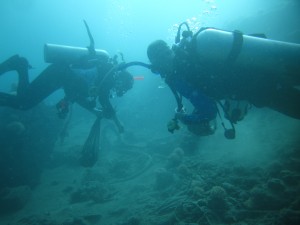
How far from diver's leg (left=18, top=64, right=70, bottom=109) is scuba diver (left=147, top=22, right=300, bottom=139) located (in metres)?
3.46

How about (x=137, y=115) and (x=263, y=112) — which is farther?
(x=137, y=115)

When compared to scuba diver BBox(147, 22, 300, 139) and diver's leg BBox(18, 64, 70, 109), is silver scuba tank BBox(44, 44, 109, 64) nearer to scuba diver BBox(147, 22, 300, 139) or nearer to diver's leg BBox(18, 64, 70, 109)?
diver's leg BBox(18, 64, 70, 109)

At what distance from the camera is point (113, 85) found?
280 inches

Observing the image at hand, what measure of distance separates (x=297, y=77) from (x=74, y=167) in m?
11.9

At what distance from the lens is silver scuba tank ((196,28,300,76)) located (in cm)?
457

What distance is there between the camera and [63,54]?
23.8 feet

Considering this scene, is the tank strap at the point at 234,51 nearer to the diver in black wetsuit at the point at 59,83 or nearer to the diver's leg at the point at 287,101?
the diver's leg at the point at 287,101

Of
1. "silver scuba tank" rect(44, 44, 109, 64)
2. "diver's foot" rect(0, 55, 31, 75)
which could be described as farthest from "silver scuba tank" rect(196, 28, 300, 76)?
"diver's foot" rect(0, 55, 31, 75)

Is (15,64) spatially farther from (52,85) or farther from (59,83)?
(59,83)

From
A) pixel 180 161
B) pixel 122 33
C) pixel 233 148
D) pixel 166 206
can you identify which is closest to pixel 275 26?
pixel 233 148

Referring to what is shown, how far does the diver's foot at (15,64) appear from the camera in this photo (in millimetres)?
7107

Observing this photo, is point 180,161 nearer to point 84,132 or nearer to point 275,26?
point 84,132

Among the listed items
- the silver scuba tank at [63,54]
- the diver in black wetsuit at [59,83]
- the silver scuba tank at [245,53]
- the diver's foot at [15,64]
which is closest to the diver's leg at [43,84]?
the diver in black wetsuit at [59,83]

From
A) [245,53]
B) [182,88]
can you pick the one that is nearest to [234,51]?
[245,53]
